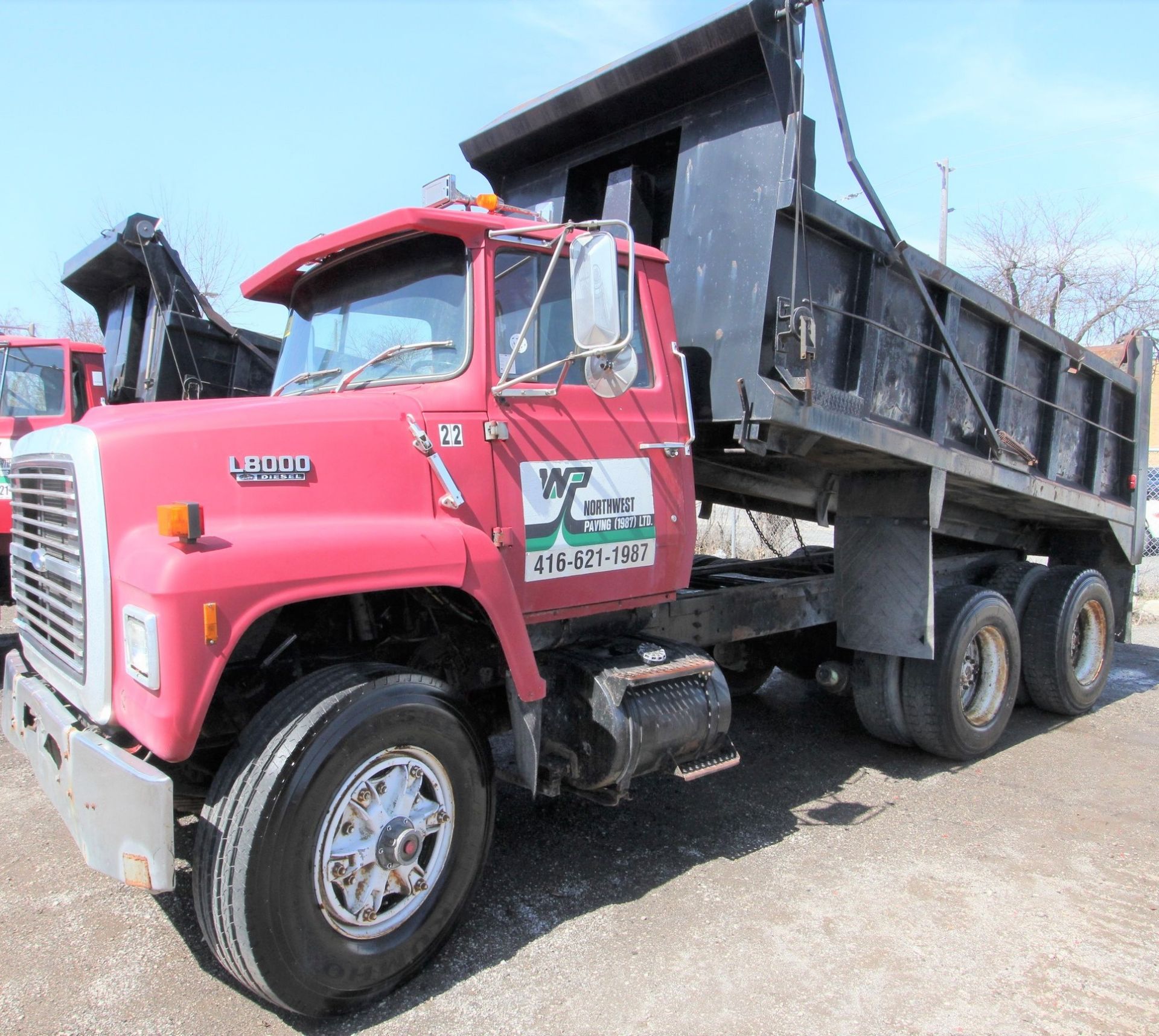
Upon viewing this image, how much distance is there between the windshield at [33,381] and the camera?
8547 mm

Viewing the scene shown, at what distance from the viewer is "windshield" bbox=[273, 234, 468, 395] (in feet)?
11.3

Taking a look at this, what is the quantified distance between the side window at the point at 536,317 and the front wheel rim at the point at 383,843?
1501mm

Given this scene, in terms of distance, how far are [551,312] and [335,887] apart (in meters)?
2.26

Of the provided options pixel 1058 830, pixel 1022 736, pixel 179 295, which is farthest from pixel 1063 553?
pixel 179 295

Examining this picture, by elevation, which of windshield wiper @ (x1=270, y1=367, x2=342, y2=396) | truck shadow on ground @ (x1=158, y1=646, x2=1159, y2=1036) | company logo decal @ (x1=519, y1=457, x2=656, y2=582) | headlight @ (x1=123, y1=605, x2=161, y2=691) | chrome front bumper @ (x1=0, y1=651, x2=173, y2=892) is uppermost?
windshield wiper @ (x1=270, y1=367, x2=342, y2=396)

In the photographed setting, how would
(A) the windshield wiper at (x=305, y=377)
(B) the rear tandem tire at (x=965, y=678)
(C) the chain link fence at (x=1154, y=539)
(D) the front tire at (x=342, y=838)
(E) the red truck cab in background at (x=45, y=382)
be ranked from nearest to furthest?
(D) the front tire at (x=342, y=838)
(A) the windshield wiper at (x=305, y=377)
(B) the rear tandem tire at (x=965, y=678)
(E) the red truck cab in background at (x=45, y=382)
(C) the chain link fence at (x=1154, y=539)

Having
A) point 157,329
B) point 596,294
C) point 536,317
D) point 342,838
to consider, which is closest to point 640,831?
point 342,838

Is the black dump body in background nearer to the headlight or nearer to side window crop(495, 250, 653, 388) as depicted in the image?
side window crop(495, 250, 653, 388)

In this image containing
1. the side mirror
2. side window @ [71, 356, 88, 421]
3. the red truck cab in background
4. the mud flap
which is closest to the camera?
the side mirror

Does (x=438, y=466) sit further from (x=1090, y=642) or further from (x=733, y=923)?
(x=1090, y=642)

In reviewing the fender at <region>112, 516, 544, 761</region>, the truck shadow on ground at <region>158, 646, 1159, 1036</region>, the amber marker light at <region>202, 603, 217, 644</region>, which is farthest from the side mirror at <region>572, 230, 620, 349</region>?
the truck shadow on ground at <region>158, 646, 1159, 1036</region>

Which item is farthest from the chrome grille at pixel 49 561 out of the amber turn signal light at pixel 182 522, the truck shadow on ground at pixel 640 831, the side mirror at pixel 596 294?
the side mirror at pixel 596 294

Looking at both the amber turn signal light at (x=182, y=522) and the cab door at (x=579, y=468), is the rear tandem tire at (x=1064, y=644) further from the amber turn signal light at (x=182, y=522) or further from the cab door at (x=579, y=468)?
the amber turn signal light at (x=182, y=522)

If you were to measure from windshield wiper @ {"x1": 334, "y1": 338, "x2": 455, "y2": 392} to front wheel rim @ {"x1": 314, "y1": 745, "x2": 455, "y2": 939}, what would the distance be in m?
1.47
